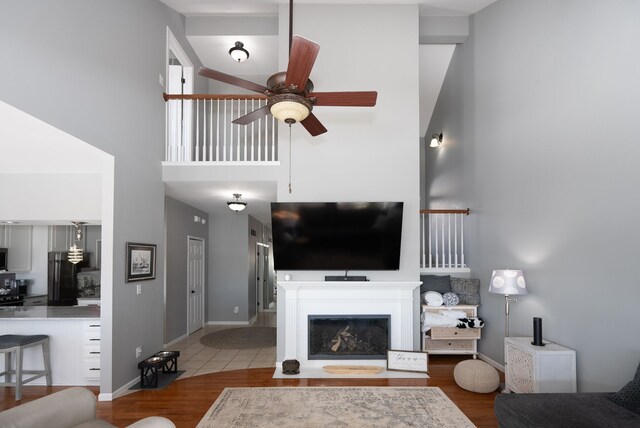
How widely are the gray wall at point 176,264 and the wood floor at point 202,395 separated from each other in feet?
6.36

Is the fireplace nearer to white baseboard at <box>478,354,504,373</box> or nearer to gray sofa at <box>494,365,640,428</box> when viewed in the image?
white baseboard at <box>478,354,504,373</box>

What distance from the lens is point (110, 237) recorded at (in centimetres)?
394

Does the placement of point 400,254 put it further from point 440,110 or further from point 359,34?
point 440,110

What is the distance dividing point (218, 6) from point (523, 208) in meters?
4.85

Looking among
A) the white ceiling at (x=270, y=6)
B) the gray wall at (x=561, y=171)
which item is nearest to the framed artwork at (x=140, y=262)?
the white ceiling at (x=270, y=6)

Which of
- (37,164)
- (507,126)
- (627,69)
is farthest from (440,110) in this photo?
(37,164)

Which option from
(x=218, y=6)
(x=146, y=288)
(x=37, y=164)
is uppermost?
(x=218, y=6)

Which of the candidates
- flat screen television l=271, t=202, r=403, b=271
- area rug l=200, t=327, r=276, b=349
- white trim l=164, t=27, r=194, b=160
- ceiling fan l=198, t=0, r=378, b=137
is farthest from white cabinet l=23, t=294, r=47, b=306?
ceiling fan l=198, t=0, r=378, b=137

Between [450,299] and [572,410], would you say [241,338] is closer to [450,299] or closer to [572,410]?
[450,299]

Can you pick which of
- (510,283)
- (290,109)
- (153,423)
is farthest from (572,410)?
(290,109)

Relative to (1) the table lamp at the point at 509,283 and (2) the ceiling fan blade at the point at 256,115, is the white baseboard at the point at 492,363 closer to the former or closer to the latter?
(1) the table lamp at the point at 509,283

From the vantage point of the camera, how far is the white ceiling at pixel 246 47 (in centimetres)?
522

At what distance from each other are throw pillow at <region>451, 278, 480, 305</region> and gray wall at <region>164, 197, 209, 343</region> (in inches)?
174

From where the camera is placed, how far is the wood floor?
3506mm
